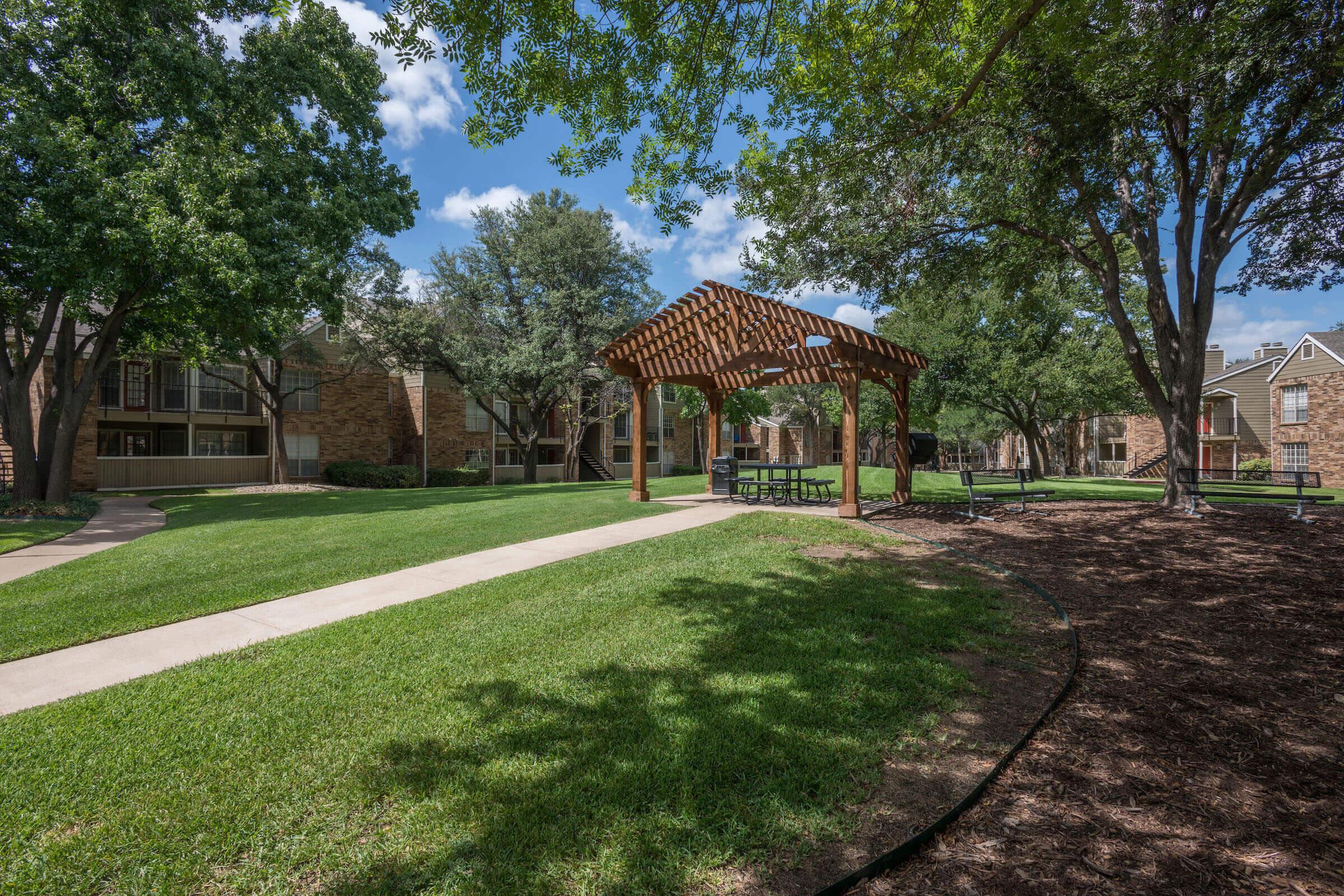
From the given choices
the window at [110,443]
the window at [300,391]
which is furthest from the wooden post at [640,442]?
the window at [110,443]

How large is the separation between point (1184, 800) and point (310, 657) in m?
5.23

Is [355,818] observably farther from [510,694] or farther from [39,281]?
[39,281]

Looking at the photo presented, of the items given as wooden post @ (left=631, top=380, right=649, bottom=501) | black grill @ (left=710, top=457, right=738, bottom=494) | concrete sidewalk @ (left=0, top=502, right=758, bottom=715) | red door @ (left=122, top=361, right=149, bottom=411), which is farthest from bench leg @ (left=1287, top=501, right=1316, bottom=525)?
red door @ (left=122, top=361, right=149, bottom=411)

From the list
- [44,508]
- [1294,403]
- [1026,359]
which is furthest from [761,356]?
[1294,403]

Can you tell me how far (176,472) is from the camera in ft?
73.5

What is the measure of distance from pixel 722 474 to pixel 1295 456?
104 ft

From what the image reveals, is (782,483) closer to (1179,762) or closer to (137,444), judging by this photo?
(1179,762)

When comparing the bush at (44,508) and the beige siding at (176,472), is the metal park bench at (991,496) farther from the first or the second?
the beige siding at (176,472)

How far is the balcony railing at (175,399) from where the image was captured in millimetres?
21891

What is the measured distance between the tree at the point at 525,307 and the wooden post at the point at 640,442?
1025 centimetres

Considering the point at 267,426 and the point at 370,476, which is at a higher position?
the point at 267,426

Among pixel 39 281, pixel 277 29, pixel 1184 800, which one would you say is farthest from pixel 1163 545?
pixel 277 29

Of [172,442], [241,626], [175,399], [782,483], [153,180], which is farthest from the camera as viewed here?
[172,442]

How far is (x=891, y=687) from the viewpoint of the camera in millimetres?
3537
